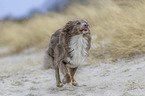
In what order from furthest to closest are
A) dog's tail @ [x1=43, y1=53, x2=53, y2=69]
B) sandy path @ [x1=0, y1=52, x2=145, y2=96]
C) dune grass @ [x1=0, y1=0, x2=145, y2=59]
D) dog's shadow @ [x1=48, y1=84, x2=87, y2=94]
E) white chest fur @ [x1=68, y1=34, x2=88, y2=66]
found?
dune grass @ [x1=0, y1=0, x2=145, y2=59] → dog's tail @ [x1=43, y1=53, x2=53, y2=69] → dog's shadow @ [x1=48, y1=84, x2=87, y2=94] → white chest fur @ [x1=68, y1=34, x2=88, y2=66] → sandy path @ [x1=0, y1=52, x2=145, y2=96]

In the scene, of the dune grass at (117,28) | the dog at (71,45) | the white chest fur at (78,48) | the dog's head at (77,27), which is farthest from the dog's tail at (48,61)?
the dune grass at (117,28)

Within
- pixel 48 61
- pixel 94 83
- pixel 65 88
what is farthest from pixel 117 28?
pixel 65 88

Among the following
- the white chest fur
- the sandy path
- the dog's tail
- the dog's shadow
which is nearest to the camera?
the sandy path

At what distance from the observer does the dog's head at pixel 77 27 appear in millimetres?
3016

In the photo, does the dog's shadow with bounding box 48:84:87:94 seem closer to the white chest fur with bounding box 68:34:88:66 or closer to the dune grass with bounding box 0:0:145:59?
the white chest fur with bounding box 68:34:88:66

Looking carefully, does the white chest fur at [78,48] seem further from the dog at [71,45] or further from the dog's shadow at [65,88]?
the dog's shadow at [65,88]

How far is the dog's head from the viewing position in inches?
119

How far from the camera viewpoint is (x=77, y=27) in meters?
3.05

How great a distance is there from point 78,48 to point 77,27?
318mm

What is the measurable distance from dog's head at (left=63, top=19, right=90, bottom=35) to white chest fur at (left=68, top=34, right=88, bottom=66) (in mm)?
85

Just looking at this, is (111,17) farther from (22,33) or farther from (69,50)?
(22,33)

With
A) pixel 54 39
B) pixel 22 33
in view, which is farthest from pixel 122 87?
pixel 22 33

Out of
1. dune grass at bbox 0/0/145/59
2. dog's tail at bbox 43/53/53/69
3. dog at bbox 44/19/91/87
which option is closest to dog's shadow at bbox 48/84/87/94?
dog at bbox 44/19/91/87

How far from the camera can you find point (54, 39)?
342 cm
